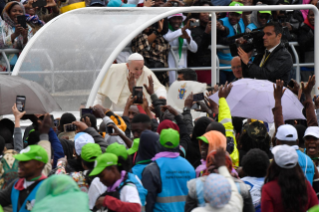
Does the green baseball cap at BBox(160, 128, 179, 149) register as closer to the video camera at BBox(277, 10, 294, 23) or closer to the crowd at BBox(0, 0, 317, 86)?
the crowd at BBox(0, 0, 317, 86)

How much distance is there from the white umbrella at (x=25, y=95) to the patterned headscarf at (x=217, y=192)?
310cm

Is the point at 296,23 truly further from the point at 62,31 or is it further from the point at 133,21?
the point at 62,31

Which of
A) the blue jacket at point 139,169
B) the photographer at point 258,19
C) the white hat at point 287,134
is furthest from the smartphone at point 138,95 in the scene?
the photographer at point 258,19

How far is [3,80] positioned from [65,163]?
1.77m

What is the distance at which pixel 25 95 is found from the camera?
716 cm

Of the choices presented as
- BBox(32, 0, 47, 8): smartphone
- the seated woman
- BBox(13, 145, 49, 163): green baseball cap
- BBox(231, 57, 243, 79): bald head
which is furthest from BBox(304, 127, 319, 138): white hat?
BBox(32, 0, 47, 8): smartphone

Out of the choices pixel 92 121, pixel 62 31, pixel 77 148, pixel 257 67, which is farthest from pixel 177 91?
pixel 77 148

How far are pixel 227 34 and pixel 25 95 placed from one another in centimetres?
471

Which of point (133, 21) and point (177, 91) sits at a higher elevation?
point (133, 21)

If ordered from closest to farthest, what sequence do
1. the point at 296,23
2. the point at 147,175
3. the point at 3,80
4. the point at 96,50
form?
the point at 147,175 → the point at 3,80 → the point at 96,50 → the point at 296,23

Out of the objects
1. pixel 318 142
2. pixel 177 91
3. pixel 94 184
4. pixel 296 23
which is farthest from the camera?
pixel 296 23

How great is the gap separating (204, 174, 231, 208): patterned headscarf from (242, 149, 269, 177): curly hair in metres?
1.18

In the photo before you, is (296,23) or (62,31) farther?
(296,23)

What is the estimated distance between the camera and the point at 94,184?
5.11 meters
